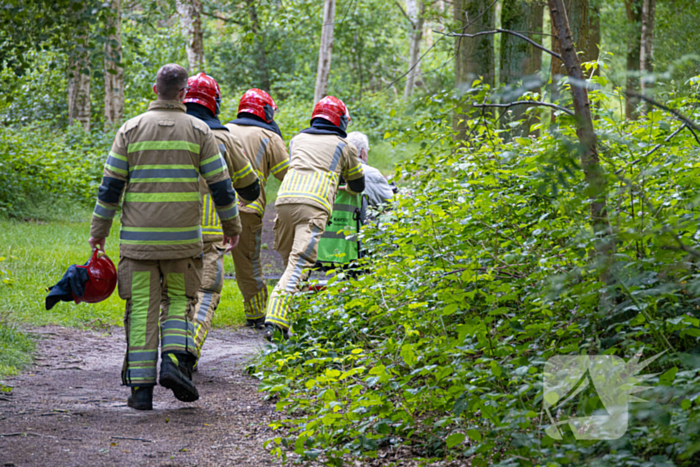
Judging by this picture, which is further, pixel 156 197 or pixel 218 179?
pixel 218 179

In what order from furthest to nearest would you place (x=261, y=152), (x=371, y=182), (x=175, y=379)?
(x=371, y=182)
(x=261, y=152)
(x=175, y=379)

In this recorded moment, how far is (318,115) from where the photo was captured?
21.4ft

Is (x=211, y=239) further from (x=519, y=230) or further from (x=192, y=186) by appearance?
(x=519, y=230)

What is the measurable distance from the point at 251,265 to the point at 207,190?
1793mm

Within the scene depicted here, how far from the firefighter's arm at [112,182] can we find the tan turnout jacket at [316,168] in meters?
2.09

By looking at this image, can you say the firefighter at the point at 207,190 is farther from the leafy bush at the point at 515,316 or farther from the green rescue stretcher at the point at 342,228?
the green rescue stretcher at the point at 342,228

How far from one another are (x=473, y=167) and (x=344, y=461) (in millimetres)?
2552

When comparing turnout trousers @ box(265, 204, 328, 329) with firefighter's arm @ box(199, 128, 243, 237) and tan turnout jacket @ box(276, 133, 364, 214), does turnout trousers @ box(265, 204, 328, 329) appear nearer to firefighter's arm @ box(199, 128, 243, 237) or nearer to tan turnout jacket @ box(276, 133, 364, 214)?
tan turnout jacket @ box(276, 133, 364, 214)

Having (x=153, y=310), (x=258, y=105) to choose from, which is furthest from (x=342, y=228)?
(x=153, y=310)

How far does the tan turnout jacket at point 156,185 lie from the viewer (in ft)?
13.8

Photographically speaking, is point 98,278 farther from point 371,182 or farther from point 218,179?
point 371,182

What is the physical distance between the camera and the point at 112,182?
425 cm

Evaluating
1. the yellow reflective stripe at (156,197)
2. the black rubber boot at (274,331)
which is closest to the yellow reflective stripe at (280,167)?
the black rubber boot at (274,331)

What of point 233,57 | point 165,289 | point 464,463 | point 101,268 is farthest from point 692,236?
point 233,57
